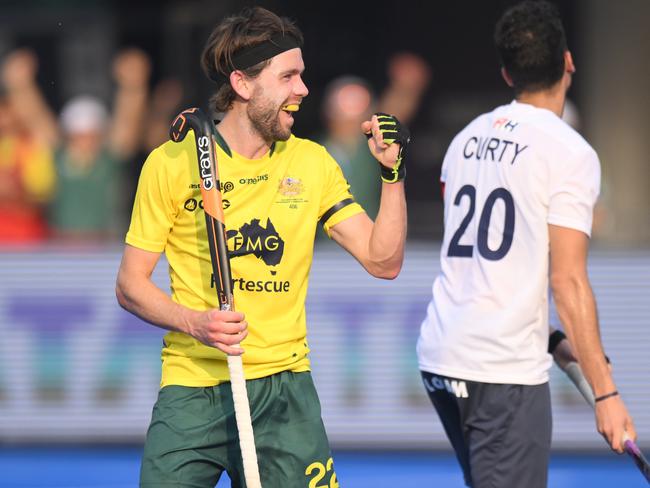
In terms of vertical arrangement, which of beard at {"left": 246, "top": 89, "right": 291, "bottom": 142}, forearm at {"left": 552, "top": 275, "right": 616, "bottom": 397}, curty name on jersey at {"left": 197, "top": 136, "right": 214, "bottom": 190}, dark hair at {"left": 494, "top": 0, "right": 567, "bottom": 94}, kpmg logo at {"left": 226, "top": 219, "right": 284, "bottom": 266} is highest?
dark hair at {"left": 494, "top": 0, "right": 567, "bottom": 94}

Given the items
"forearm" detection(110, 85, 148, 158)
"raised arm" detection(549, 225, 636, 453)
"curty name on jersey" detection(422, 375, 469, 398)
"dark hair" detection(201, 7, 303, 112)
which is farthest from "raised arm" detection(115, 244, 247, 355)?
"forearm" detection(110, 85, 148, 158)

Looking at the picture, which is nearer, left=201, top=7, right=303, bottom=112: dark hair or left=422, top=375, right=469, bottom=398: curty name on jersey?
left=201, top=7, right=303, bottom=112: dark hair

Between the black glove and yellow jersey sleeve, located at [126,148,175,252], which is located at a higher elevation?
the black glove

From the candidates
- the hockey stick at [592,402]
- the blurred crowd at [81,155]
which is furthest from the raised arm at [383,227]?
the blurred crowd at [81,155]

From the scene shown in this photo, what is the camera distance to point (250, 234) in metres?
4.39

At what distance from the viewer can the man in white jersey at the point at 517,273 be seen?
4320mm

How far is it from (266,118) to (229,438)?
111cm

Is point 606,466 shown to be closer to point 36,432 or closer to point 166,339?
point 36,432

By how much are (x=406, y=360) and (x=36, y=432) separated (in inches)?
97.7

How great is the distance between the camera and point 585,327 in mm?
4301

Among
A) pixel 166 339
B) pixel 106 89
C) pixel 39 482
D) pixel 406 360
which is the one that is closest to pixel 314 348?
pixel 406 360

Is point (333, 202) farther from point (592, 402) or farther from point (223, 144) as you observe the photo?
point (592, 402)

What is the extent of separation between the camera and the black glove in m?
4.27

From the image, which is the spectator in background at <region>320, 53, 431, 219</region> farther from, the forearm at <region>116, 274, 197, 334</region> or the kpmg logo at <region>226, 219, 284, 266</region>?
the forearm at <region>116, 274, 197, 334</region>
